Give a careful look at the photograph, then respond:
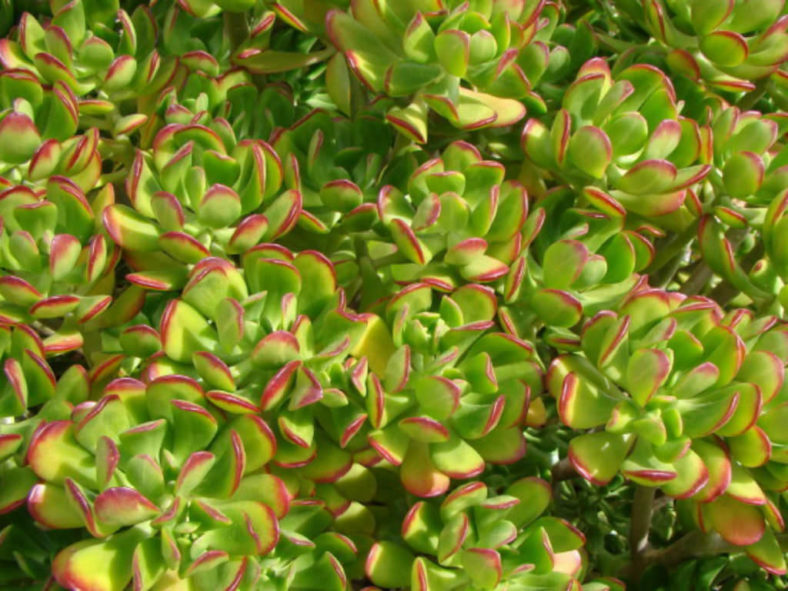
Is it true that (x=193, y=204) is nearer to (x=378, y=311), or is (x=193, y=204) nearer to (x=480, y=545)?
(x=378, y=311)

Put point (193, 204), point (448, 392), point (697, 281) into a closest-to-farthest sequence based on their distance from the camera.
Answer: point (448, 392) → point (193, 204) → point (697, 281)

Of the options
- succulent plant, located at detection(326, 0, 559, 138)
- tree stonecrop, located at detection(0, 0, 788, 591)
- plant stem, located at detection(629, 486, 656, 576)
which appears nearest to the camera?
tree stonecrop, located at detection(0, 0, 788, 591)

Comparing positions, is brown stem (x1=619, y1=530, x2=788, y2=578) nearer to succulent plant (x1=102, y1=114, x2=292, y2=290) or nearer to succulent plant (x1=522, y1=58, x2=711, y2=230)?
succulent plant (x1=522, y1=58, x2=711, y2=230)

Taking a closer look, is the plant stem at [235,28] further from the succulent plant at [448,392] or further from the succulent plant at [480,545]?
the succulent plant at [480,545]

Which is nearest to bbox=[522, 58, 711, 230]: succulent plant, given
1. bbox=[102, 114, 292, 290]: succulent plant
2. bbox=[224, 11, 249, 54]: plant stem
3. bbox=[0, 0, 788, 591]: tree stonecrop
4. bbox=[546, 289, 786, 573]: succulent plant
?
bbox=[0, 0, 788, 591]: tree stonecrop

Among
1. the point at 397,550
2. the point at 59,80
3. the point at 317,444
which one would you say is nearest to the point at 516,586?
the point at 397,550

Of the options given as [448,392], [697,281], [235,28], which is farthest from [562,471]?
[235,28]

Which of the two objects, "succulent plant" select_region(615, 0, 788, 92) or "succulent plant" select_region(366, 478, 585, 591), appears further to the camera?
"succulent plant" select_region(615, 0, 788, 92)

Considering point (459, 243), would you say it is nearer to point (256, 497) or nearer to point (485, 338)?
point (485, 338)
